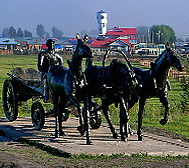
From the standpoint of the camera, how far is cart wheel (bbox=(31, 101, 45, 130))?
12.3 metres

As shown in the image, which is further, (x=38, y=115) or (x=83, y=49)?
(x=38, y=115)

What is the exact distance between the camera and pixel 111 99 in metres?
10.8

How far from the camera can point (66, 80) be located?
1091 cm

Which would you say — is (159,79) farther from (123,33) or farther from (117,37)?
(123,33)

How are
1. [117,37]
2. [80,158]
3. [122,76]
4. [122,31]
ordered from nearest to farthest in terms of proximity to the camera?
1. [80,158]
2. [122,76]
3. [117,37]
4. [122,31]

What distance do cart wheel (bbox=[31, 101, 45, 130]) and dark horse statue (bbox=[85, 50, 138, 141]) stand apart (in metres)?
2.01

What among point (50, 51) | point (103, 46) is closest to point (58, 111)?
point (50, 51)

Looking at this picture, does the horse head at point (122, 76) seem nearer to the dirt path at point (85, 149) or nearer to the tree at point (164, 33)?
the dirt path at point (85, 149)

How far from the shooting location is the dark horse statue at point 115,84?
10.4 meters

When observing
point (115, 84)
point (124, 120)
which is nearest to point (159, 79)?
point (115, 84)

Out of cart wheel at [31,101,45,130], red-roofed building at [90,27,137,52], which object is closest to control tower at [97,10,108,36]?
red-roofed building at [90,27,137,52]

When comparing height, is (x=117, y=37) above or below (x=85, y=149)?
above

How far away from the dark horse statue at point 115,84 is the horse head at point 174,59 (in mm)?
915

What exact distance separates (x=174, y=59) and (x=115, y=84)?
4.88 ft
